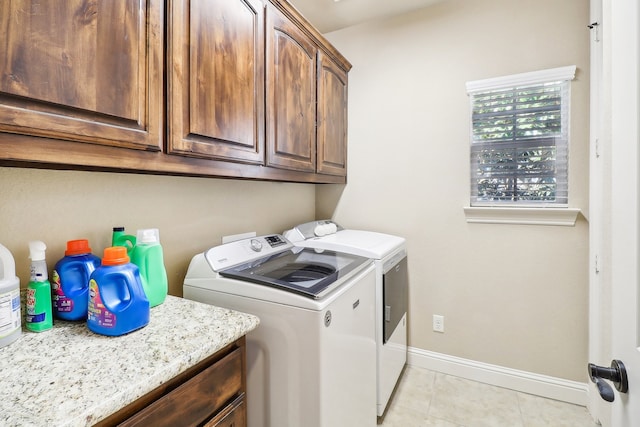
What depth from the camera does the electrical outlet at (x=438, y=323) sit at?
2.26 metres

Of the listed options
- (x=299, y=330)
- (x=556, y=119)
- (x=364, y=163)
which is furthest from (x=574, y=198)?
(x=299, y=330)

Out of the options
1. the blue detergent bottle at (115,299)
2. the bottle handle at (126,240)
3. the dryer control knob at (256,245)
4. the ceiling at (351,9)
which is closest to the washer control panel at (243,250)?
the dryer control knob at (256,245)

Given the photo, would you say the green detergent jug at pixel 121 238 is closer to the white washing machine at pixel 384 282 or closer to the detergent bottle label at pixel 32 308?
the detergent bottle label at pixel 32 308

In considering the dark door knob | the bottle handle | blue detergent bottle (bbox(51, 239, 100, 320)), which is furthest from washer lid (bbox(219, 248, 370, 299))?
the dark door knob

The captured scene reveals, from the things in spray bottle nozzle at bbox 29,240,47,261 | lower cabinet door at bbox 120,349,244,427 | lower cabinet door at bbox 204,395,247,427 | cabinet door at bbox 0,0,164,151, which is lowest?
lower cabinet door at bbox 204,395,247,427

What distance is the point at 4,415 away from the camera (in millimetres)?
540

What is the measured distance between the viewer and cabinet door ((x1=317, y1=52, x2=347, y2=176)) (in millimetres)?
2029

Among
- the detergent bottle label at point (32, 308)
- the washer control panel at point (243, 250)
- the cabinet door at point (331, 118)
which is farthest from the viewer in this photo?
the cabinet door at point (331, 118)

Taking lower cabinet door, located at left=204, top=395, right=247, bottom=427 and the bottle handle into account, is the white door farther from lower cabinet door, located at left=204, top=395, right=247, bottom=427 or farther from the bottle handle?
the bottle handle

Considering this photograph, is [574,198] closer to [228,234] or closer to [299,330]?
[299,330]

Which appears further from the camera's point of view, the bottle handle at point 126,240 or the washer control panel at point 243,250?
the washer control panel at point 243,250

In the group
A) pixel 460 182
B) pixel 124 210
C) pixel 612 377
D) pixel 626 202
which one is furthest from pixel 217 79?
pixel 460 182

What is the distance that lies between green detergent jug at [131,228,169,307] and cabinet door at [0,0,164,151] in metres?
0.37

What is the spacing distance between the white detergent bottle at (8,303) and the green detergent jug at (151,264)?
12.7 inches
